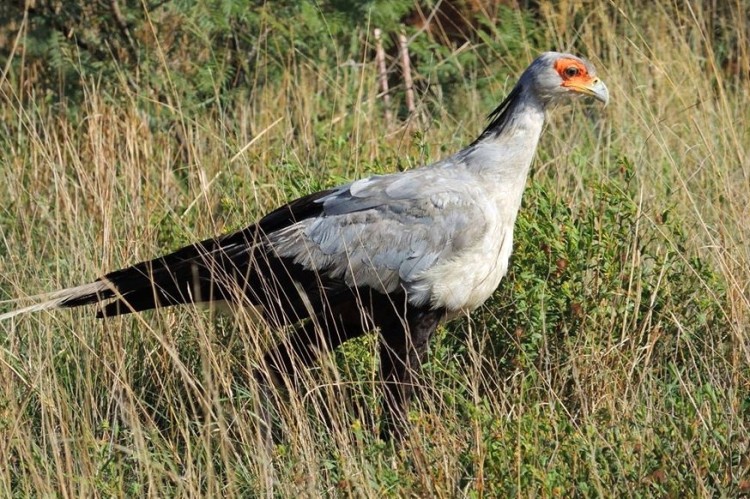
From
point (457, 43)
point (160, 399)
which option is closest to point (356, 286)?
point (160, 399)

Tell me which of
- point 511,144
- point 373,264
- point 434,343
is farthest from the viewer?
point 434,343

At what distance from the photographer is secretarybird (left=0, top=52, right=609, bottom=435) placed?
3893 millimetres

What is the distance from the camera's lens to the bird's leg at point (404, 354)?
154 inches

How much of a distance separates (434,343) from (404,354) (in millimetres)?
212

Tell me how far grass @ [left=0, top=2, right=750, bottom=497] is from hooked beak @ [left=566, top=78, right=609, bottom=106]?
31 centimetres

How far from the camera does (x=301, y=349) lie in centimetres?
412

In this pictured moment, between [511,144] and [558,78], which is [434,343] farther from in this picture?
[558,78]

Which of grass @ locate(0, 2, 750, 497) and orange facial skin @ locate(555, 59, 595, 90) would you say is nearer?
grass @ locate(0, 2, 750, 497)

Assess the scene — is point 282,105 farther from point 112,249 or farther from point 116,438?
point 116,438

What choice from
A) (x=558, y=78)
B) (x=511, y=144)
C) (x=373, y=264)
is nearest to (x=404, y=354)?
(x=373, y=264)

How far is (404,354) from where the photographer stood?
159 inches

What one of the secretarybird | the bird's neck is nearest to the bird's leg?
the secretarybird

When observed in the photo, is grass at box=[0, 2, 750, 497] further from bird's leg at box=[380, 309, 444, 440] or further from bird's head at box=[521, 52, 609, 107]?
bird's head at box=[521, 52, 609, 107]

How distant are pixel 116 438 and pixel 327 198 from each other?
105 centimetres
